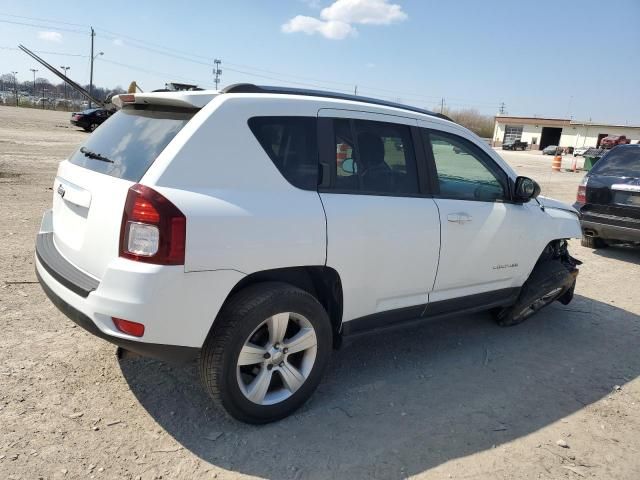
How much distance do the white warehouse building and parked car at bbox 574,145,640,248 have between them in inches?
2600

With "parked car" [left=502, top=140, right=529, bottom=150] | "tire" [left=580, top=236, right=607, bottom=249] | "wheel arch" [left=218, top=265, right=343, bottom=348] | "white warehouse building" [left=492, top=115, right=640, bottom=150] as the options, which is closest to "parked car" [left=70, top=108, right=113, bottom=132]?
"tire" [left=580, top=236, right=607, bottom=249]

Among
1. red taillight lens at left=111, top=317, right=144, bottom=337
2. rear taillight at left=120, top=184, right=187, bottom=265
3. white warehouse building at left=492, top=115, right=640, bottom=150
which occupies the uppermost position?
white warehouse building at left=492, top=115, right=640, bottom=150

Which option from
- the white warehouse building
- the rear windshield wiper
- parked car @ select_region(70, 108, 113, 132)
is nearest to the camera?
the rear windshield wiper

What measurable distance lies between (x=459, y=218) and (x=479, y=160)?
2.23 feet

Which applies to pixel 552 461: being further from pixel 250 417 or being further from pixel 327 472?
pixel 250 417

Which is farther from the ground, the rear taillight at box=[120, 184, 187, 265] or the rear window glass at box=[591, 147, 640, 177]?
the rear window glass at box=[591, 147, 640, 177]

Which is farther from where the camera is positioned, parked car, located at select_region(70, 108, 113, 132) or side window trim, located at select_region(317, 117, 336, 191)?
parked car, located at select_region(70, 108, 113, 132)

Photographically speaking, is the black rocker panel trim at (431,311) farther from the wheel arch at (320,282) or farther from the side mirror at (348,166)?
the side mirror at (348,166)

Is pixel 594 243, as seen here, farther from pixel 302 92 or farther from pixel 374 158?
pixel 302 92

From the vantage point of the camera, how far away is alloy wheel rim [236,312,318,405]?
296cm

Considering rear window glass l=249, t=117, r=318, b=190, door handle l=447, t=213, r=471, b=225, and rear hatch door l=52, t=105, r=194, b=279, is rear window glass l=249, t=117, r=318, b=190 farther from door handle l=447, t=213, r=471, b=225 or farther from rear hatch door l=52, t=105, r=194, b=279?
door handle l=447, t=213, r=471, b=225

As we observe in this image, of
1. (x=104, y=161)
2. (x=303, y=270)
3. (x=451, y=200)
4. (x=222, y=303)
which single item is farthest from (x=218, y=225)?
(x=451, y=200)

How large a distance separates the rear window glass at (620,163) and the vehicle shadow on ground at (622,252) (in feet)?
4.52

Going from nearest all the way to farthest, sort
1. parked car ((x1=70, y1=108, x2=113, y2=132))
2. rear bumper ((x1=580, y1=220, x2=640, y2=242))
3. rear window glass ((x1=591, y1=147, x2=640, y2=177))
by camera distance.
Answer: rear bumper ((x1=580, y1=220, x2=640, y2=242)) → rear window glass ((x1=591, y1=147, x2=640, y2=177)) → parked car ((x1=70, y1=108, x2=113, y2=132))
